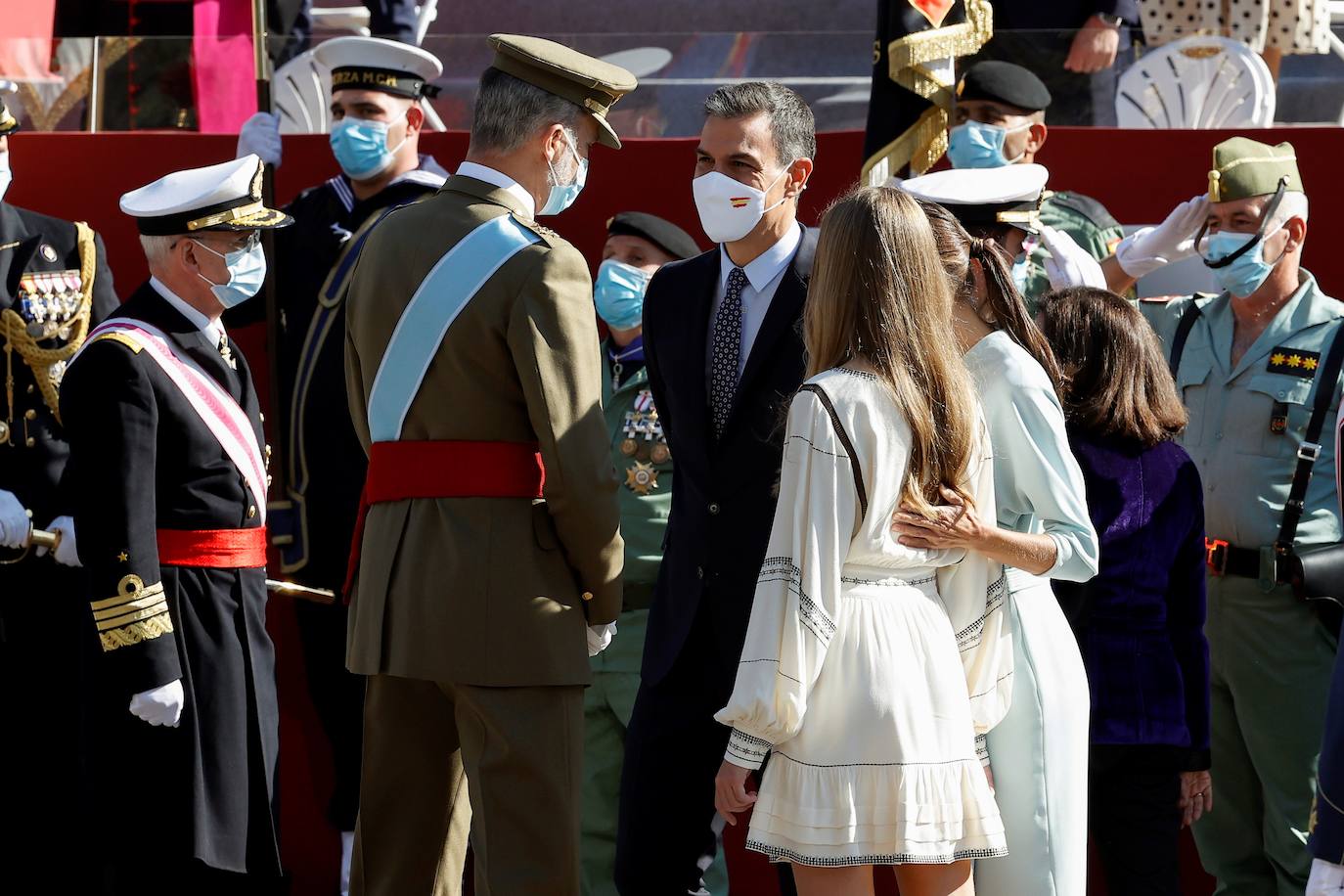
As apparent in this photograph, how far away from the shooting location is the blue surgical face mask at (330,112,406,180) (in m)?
5.45

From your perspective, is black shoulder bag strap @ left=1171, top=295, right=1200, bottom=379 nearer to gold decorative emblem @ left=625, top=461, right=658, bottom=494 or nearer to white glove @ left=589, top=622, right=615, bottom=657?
gold decorative emblem @ left=625, top=461, right=658, bottom=494

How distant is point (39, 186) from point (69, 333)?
0.86m

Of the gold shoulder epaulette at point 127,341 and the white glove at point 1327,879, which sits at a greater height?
the gold shoulder epaulette at point 127,341

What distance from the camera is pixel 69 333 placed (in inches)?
206

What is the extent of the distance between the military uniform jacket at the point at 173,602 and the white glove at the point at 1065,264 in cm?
222

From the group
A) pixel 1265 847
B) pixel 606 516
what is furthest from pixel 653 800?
pixel 1265 847

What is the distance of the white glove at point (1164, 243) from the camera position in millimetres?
5094

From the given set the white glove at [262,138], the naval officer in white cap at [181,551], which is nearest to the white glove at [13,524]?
the naval officer in white cap at [181,551]

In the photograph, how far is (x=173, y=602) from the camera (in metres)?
4.26

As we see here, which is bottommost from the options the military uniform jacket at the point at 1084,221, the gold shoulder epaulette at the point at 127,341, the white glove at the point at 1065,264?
the gold shoulder epaulette at the point at 127,341

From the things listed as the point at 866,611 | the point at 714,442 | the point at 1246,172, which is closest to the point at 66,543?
the point at 714,442

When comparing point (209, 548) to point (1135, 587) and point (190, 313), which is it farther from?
point (1135, 587)

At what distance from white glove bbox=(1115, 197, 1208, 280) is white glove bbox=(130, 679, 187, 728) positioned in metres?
2.99

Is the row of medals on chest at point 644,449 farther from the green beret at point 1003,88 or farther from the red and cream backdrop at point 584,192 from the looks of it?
the green beret at point 1003,88
